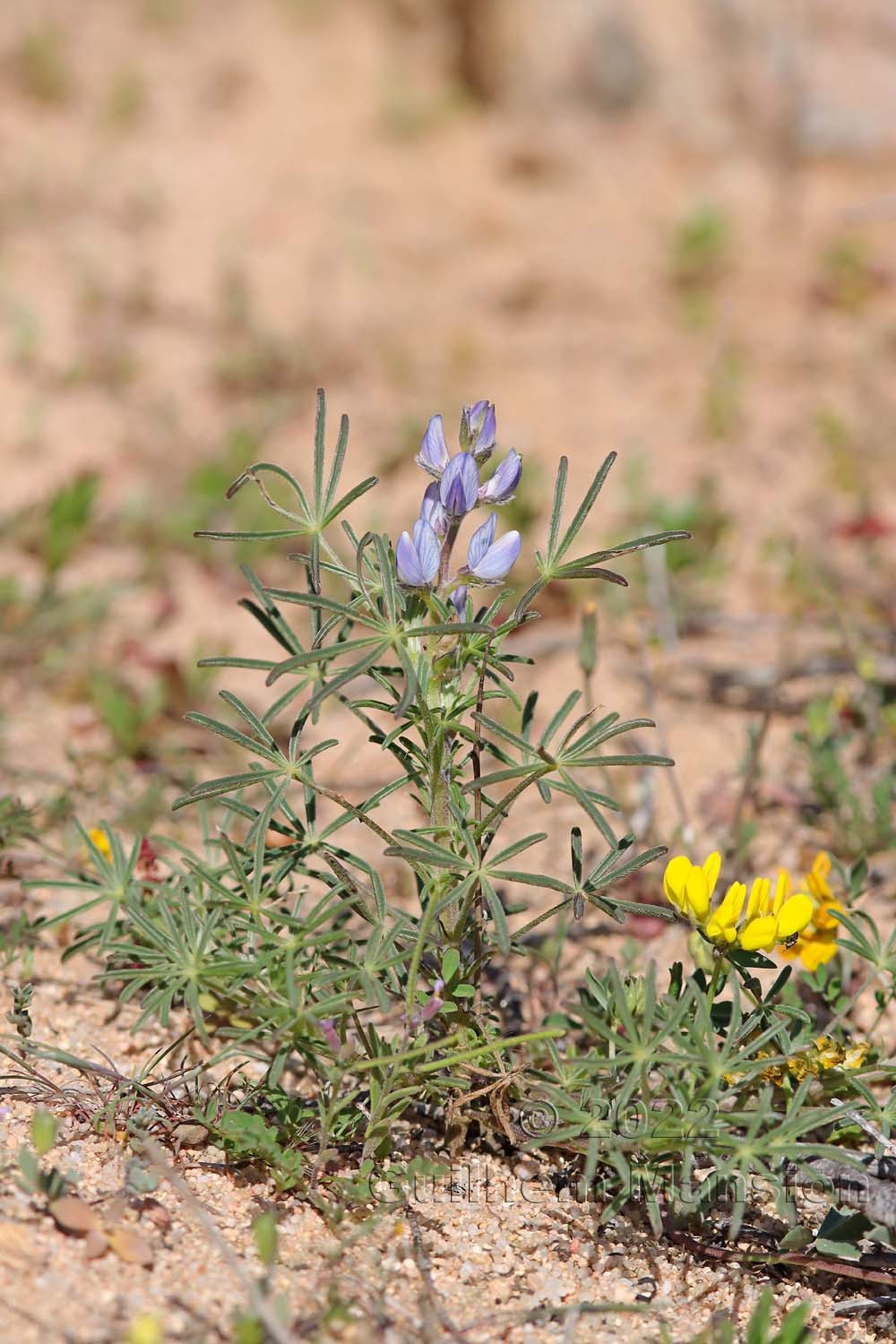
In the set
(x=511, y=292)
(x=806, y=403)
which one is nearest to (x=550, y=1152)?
(x=806, y=403)

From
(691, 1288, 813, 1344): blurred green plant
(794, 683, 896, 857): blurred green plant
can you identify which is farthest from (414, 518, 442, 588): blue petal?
(794, 683, 896, 857): blurred green plant

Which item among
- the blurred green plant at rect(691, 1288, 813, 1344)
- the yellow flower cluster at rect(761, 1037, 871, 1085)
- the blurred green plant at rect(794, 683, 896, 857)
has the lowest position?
the blurred green plant at rect(691, 1288, 813, 1344)

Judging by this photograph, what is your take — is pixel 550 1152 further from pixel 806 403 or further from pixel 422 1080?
pixel 806 403

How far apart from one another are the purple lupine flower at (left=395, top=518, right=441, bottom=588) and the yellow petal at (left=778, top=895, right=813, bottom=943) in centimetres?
72

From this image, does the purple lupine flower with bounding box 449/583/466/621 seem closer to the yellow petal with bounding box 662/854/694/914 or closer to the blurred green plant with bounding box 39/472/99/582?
the yellow petal with bounding box 662/854/694/914

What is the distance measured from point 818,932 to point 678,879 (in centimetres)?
42

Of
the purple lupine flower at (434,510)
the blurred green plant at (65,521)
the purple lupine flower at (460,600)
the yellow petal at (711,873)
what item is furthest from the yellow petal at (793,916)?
the blurred green plant at (65,521)

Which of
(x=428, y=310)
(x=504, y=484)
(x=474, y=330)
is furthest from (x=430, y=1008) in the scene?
(x=428, y=310)

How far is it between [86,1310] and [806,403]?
407cm

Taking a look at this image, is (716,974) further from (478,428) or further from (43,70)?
(43,70)

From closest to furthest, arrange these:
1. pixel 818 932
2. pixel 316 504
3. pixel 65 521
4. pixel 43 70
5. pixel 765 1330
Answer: pixel 765 1330 → pixel 316 504 → pixel 818 932 → pixel 65 521 → pixel 43 70

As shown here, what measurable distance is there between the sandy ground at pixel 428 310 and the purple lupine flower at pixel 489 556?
951 millimetres

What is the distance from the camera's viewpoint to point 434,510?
1.71 meters

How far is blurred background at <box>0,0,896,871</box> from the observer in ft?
10.9
